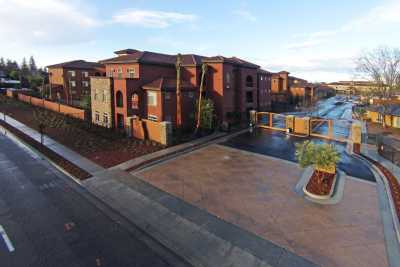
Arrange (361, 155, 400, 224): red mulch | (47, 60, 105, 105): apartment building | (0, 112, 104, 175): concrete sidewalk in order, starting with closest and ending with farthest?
(361, 155, 400, 224): red mulch → (0, 112, 104, 175): concrete sidewalk → (47, 60, 105, 105): apartment building

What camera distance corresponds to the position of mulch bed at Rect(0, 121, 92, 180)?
1645 cm

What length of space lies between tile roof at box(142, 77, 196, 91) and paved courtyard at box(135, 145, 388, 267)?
37.8 ft

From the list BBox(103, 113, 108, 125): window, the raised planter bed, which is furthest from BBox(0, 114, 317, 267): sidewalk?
BBox(103, 113, 108, 125): window

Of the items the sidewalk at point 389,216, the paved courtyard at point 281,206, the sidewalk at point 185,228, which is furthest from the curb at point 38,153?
the sidewalk at point 389,216

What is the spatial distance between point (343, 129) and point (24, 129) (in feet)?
130

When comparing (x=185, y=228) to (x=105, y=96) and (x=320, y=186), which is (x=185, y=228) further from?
(x=105, y=96)

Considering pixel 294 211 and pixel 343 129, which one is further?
pixel 343 129

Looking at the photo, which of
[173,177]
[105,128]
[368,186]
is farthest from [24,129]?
[368,186]

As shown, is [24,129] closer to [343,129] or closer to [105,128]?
[105,128]

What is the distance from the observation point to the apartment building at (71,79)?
191 feet

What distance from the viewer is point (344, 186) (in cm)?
1426

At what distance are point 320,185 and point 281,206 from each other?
3180 mm

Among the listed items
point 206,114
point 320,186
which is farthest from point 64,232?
point 206,114

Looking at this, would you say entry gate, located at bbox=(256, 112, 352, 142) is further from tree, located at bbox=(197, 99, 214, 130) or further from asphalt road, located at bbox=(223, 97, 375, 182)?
tree, located at bbox=(197, 99, 214, 130)
